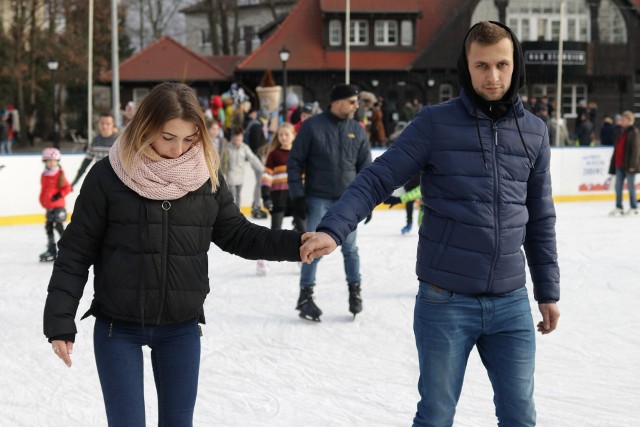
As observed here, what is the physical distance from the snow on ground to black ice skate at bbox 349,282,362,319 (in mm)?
85

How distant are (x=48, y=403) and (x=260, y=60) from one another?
30.2 meters

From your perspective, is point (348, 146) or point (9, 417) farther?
point (348, 146)

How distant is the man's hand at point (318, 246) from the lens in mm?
2779

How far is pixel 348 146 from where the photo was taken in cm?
633

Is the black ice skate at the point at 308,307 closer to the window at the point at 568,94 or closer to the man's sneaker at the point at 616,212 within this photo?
the man's sneaker at the point at 616,212

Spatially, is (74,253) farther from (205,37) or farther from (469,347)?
(205,37)

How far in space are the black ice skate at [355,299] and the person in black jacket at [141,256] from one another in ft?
12.1

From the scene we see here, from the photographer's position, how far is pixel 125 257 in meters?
2.72

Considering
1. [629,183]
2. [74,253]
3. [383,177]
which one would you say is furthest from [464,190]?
[629,183]

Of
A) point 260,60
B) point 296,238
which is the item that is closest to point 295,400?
point 296,238

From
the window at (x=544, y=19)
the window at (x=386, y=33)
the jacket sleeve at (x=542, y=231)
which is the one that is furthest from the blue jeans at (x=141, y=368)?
the window at (x=544, y=19)

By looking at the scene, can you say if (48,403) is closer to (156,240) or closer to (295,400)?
(295,400)

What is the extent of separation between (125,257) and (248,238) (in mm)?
395

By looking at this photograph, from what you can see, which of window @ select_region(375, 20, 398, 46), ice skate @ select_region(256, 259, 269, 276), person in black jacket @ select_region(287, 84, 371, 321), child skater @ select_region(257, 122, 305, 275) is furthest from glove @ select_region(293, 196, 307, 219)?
window @ select_region(375, 20, 398, 46)
